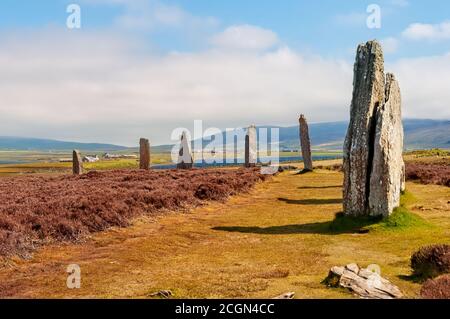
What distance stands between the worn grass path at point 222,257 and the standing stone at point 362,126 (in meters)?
1.80

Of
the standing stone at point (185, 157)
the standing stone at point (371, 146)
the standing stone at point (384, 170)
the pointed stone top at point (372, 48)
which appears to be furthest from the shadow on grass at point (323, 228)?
the standing stone at point (185, 157)

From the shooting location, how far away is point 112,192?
2350 centimetres

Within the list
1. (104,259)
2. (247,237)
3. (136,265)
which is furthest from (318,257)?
(104,259)

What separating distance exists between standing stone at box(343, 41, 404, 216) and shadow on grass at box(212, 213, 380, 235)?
0.40 meters

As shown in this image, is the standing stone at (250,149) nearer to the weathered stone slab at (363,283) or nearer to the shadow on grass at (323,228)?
the shadow on grass at (323,228)

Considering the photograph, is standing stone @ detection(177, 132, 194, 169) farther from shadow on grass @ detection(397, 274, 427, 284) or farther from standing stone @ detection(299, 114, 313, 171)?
shadow on grass @ detection(397, 274, 427, 284)

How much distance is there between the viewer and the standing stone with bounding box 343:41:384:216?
18.9 m

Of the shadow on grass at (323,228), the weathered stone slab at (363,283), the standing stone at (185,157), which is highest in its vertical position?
the standing stone at (185,157)

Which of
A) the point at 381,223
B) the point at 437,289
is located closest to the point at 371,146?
the point at 381,223

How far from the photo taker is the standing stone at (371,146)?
1822 centimetres

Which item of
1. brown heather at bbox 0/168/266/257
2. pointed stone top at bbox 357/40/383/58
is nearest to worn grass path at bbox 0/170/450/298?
brown heather at bbox 0/168/266/257

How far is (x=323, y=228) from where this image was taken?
743 inches
